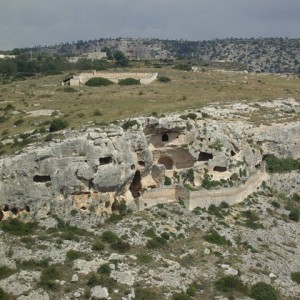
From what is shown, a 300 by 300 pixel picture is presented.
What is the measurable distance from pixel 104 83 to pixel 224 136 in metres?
32.1

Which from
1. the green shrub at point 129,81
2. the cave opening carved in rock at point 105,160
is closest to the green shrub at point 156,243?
the cave opening carved in rock at point 105,160

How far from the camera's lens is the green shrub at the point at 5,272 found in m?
34.8

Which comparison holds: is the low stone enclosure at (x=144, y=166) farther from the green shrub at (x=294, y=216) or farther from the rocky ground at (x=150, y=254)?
the green shrub at (x=294, y=216)

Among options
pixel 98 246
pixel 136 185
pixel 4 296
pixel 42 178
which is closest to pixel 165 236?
pixel 98 246

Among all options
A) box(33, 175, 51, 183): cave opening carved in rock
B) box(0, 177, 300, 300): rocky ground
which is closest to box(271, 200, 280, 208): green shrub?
box(0, 177, 300, 300): rocky ground

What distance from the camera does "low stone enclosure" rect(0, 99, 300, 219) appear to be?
140ft

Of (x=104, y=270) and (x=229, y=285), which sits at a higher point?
(x=104, y=270)

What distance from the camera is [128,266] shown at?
123 ft

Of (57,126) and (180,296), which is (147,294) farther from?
(57,126)

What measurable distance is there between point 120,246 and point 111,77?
5019cm

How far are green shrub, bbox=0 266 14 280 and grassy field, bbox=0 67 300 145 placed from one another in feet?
60.4

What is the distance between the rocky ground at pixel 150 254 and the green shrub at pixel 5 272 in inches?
2.4

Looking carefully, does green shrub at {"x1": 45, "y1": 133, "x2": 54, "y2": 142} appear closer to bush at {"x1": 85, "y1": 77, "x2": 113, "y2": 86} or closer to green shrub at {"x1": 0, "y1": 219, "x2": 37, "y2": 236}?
green shrub at {"x1": 0, "y1": 219, "x2": 37, "y2": 236}

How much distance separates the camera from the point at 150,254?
3994cm
